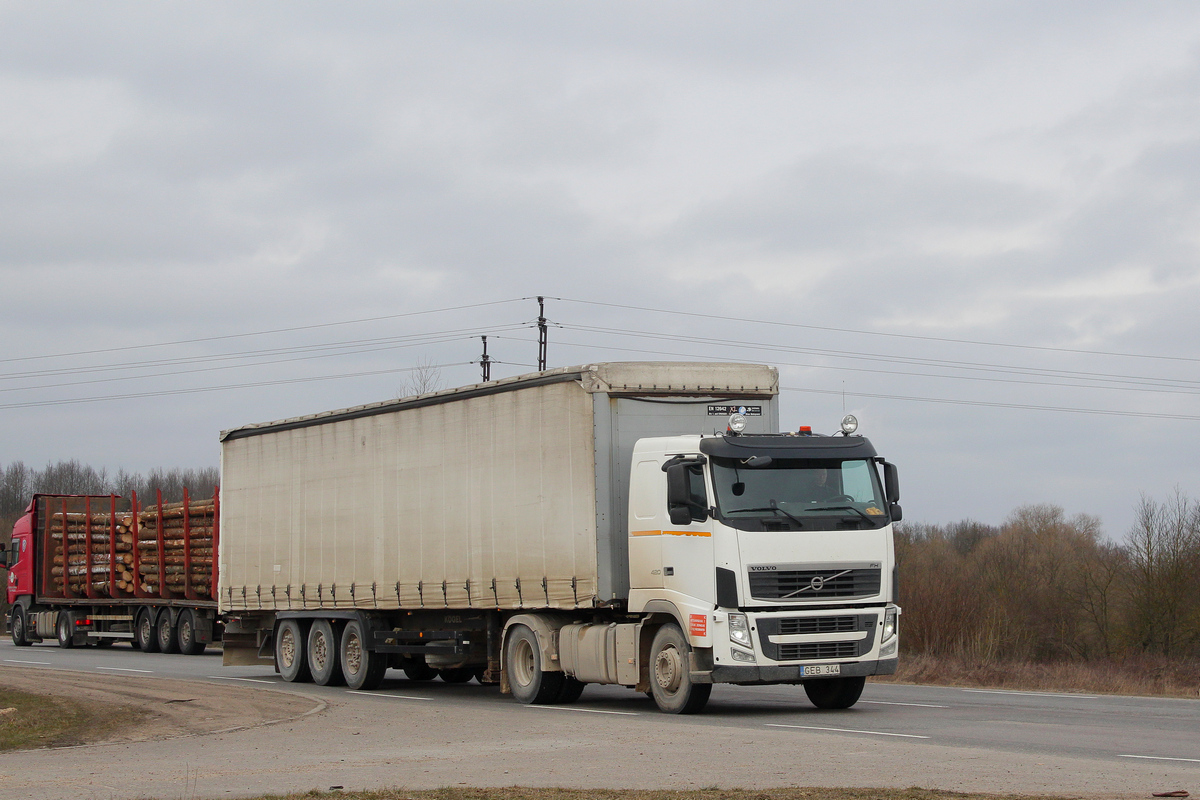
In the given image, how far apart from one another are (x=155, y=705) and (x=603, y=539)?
20.6 feet

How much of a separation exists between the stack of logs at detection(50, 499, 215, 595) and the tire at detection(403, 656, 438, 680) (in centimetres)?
1042

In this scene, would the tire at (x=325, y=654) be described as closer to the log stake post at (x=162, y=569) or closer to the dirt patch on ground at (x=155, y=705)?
the dirt patch on ground at (x=155, y=705)

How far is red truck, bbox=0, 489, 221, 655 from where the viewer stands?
1221 inches

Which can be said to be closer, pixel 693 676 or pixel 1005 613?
pixel 693 676

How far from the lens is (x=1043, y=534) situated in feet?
170

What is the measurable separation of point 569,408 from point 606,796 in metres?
7.37

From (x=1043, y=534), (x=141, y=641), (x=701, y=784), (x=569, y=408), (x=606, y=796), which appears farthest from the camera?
(x=1043, y=534)

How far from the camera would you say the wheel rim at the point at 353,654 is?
65.2 ft

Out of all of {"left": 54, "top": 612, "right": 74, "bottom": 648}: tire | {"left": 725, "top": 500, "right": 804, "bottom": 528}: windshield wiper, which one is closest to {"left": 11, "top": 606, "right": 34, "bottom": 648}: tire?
{"left": 54, "top": 612, "right": 74, "bottom": 648}: tire

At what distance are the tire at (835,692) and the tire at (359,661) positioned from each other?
6423 mm

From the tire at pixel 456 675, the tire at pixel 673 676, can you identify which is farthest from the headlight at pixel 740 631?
the tire at pixel 456 675

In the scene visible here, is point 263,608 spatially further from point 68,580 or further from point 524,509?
point 68,580

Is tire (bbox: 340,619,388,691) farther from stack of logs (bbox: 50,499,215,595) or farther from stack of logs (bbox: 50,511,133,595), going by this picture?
stack of logs (bbox: 50,511,133,595)

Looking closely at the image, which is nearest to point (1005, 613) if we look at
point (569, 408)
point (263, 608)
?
point (263, 608)
